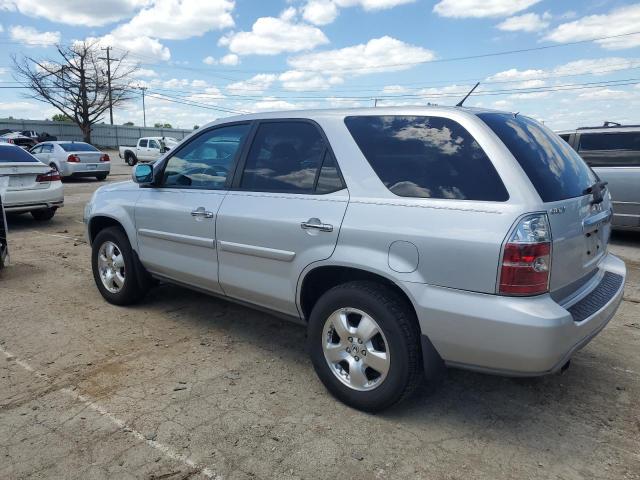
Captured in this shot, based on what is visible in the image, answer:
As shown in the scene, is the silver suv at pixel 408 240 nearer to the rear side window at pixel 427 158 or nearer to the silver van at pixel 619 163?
the rear side window at pixel 427 158

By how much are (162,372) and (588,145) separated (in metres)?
7.98

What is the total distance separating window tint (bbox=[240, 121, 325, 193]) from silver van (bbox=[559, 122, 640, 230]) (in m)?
6.76

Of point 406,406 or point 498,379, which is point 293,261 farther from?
point 498,379

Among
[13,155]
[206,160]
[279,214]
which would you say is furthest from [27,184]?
[279,214]

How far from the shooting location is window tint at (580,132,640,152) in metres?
8.13

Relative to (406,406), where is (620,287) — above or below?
above

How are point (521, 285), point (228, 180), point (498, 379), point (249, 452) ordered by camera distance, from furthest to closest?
point (228, 180), point (498, 379), point (249, 452), point (521, 285)

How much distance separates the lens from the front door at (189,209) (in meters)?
3.83

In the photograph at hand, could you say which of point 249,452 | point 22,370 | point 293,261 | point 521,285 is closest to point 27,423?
point 22,370

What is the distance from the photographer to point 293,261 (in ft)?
10.6

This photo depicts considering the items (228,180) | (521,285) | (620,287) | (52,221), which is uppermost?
(228,180)

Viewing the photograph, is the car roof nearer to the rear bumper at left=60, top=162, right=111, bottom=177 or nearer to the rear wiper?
the rear wiper

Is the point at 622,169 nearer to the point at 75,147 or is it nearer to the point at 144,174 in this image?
the point at 144,174

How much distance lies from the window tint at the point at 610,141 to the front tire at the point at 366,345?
23.7 feet
